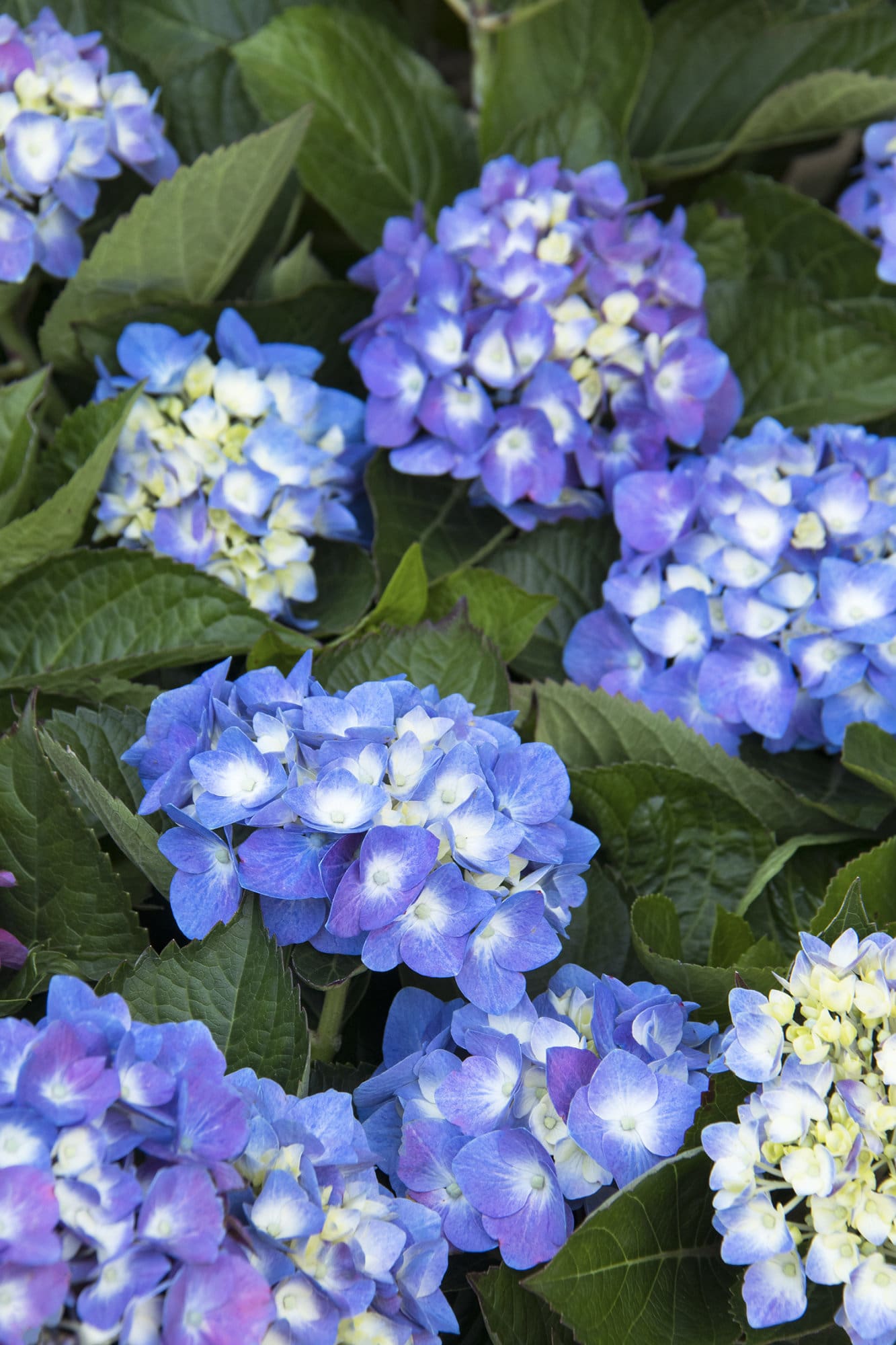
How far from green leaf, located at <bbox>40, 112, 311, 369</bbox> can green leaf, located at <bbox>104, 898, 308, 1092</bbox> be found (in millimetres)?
470

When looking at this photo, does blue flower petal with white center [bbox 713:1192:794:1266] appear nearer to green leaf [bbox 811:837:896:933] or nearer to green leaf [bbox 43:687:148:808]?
green leaf [bbox 811:837:896:933]

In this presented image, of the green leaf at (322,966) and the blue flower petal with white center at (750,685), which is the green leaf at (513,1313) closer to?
the green leaf at (322,966)

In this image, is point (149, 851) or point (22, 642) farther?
point (22, 642)

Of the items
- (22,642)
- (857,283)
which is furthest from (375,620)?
(857,283)

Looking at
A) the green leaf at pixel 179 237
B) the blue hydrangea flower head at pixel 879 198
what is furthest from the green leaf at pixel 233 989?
the blue hydrangea flower head at pixel 879 198

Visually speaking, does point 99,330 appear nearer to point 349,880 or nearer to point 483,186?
point 483,186

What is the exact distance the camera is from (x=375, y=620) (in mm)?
769

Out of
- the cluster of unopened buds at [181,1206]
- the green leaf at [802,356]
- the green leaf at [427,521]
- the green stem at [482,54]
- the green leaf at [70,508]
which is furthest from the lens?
the green stem at [482,54]

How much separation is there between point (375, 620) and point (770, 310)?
449 millimetres

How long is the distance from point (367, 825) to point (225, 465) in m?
0.34

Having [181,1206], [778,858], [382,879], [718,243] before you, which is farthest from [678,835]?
[718,243]

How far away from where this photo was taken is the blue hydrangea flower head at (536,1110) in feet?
1.76

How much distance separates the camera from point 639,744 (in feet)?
2.58

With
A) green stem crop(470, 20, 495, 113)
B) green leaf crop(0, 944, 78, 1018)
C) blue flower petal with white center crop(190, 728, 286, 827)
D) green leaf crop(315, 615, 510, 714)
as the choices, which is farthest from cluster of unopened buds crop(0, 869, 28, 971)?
green stem crop(470, 20, 495, 113)
